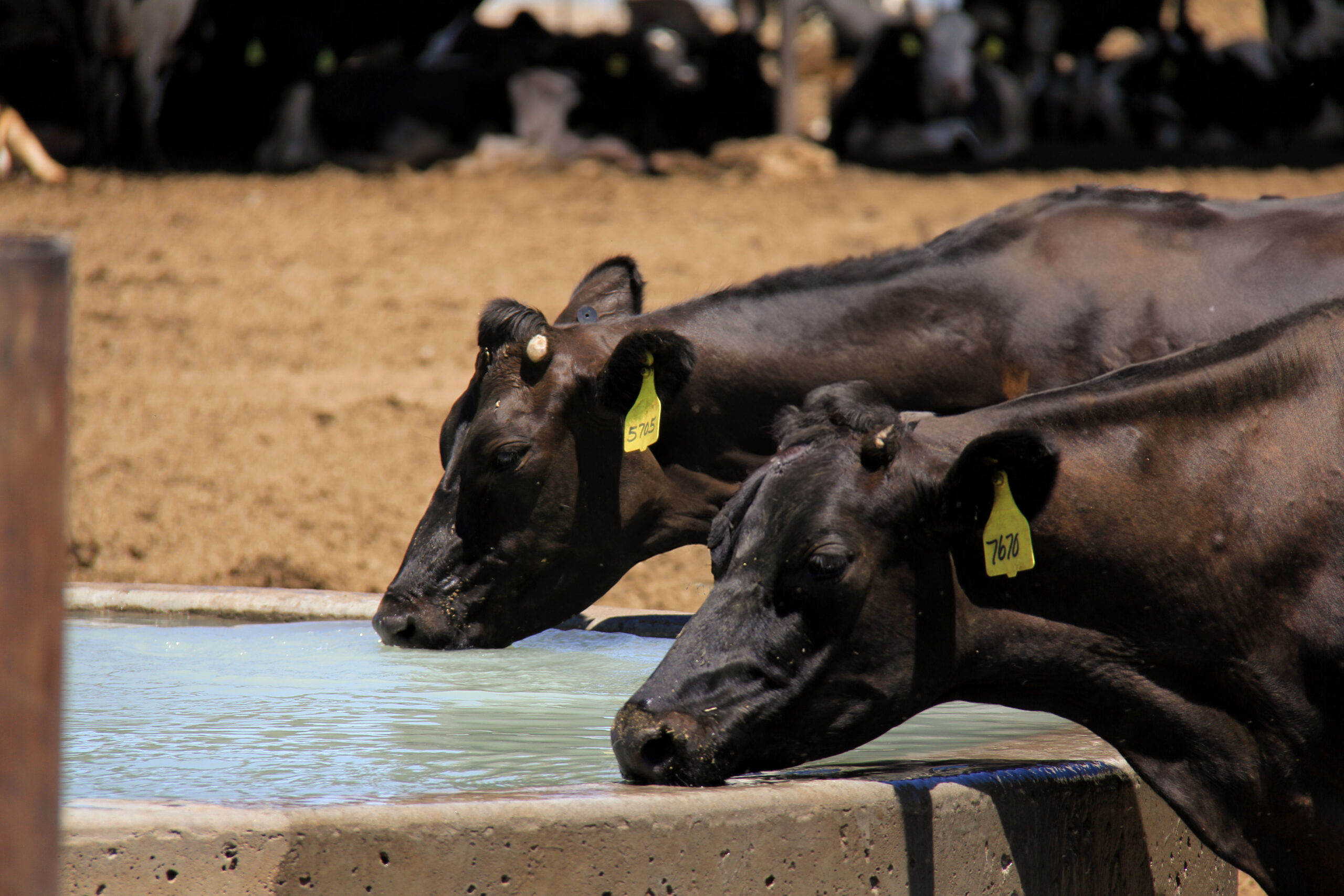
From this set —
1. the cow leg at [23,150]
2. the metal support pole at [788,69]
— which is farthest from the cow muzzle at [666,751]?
the metal support pole at [788,69]

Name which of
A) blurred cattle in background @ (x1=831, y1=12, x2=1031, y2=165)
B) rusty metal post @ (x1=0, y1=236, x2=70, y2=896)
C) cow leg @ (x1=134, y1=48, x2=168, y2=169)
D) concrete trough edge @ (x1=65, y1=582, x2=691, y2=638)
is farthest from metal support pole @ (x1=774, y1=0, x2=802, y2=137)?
rusty metal post @ (x1=0, y1=236, x2=70, y2=896)

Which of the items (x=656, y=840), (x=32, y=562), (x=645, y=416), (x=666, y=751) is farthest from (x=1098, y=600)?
(x=32, y=562)

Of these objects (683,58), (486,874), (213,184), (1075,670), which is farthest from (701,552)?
(683,58)

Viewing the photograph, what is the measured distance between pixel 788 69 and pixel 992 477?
497 inches

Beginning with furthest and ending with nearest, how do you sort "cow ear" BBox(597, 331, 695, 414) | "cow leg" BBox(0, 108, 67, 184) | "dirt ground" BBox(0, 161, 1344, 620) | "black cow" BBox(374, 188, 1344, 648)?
"cow leg" BBox(0, 108, 67, 184) → "dirt ground" BBox(0, 161, 1344, 620) → "black cow" BBox(374, 188, 1344, 648) → "cow ear" BBox(597, 331, 695, 414)

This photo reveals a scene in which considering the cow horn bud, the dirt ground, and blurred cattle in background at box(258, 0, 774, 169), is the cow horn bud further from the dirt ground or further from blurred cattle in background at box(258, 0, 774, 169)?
blurred cattle in background at box(258, 0, 774, 169)

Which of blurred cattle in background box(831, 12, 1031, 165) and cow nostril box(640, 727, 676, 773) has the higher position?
blurred cattle in background box(831, 12, 1031, 165)

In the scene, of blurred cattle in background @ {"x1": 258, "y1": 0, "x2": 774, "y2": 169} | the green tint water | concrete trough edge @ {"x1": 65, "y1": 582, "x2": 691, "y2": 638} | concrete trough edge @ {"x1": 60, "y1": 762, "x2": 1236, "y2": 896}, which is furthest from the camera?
blurred cattle in background @ {"x1": 258, "y1": 0, "x2": 774, "y2": 169}

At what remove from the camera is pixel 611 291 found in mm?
5203

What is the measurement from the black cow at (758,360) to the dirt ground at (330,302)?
189cm

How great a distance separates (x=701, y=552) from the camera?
277 inches

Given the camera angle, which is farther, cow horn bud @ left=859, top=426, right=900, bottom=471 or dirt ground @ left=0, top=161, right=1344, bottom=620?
dirt ground @ left=0, top=161, right=1344, bottom=620

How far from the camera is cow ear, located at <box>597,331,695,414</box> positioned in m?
4.28

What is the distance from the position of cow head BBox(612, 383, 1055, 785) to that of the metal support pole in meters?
12.4
